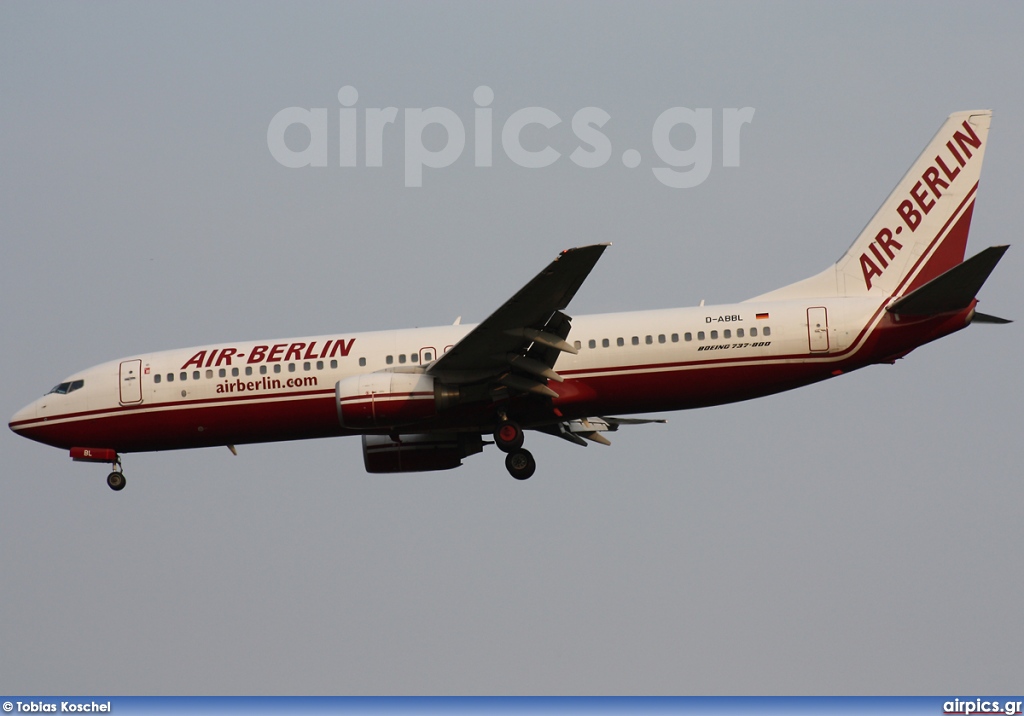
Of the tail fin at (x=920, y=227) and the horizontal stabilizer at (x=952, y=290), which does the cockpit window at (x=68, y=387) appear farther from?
the horizontal stabilizer at (x=952, y=290)

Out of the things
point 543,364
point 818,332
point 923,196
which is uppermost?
point 923,196

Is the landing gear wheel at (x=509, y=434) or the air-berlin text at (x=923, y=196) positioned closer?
the landing gear wheel at (x=509, y=434)

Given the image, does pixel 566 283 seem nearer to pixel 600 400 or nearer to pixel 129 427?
pixel 600 400

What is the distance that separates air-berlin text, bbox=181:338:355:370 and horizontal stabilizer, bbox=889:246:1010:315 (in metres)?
13.2

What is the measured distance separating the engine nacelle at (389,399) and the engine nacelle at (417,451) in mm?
3849

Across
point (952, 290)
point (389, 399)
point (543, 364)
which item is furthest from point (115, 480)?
point (952, 290)

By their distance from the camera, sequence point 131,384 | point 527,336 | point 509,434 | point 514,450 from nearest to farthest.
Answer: point 527,336
point 509,434
point 514,450
point 131,384

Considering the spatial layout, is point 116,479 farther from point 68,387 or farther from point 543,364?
point 543,364

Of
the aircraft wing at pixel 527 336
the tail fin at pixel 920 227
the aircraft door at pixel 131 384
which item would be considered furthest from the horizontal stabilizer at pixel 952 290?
the aircraft door at pixel 131 384

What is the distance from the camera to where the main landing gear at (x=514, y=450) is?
36.1 metres

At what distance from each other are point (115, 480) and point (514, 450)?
33.9ft

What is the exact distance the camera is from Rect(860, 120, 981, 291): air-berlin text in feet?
121

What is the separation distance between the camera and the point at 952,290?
3375cm

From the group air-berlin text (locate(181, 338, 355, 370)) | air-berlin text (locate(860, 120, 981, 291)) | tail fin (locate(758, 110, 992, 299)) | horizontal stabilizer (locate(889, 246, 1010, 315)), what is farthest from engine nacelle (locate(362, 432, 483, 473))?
horizontal stabilizer (locate(889, 246, 1010, 315))
